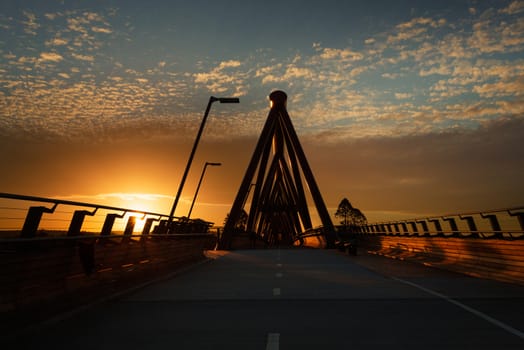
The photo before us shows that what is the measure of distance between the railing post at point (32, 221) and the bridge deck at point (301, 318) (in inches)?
59.4

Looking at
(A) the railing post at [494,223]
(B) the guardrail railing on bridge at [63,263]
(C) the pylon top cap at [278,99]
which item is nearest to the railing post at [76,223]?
(B) the guardrail railing on bridge at [63,263]

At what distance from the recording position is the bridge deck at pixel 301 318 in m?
6.74

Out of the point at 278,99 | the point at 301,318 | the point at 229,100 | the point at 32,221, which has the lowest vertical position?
the point at 301,318

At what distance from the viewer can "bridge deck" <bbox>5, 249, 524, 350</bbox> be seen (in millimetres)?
6742

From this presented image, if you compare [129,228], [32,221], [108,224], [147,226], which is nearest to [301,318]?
[32,221]

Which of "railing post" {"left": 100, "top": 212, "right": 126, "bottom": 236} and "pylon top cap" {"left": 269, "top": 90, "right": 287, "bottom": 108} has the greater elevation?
"pylon top cap" {"left": 269, "top": 90, "right": 287, "bottom": 108}

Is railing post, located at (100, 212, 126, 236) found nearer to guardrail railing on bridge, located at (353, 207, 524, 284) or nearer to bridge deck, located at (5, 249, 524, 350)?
bridge deck, located at (5, 249, 524, 350)

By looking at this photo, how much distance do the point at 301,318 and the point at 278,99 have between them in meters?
53.3

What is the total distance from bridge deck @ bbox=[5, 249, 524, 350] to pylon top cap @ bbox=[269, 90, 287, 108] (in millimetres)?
47816

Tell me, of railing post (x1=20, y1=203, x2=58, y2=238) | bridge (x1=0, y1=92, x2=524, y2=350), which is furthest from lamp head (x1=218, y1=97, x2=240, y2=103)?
railing post (x1=20, y1=203, x2=58, y2=238)

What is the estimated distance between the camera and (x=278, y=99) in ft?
199

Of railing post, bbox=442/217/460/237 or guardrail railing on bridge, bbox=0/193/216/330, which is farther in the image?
railing post, bbox=442/217/460/237

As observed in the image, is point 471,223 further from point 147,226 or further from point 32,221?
point 32,221

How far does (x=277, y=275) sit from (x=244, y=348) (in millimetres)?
10844
